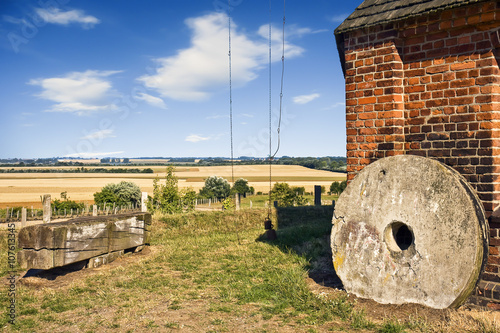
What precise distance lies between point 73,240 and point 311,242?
436 centimetres

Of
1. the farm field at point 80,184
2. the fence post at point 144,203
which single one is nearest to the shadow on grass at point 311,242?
the fence post at point 144,203

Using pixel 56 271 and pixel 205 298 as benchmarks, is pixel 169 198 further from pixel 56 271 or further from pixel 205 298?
pixel 205 298

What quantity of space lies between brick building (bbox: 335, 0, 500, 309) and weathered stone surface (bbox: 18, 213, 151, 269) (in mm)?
4368

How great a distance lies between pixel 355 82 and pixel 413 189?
1.67 meters

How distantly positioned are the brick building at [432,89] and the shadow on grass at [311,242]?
1.49 metres

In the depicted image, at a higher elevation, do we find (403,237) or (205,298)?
(403,237)

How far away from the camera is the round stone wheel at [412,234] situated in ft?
11.4

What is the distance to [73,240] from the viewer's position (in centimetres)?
571

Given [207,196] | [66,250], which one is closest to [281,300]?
[66,250]

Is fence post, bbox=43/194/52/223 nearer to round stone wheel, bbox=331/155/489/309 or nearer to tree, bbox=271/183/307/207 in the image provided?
round stone wheel, bbox=331/155/489/309

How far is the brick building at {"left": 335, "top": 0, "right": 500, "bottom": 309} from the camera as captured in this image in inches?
152

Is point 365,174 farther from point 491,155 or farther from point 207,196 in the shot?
point 207,196

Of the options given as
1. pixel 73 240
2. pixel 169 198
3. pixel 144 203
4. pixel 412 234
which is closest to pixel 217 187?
pixel 169 198

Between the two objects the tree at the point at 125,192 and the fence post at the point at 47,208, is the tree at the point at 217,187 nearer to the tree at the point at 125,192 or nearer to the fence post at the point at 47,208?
the tree at the point at 125,192
